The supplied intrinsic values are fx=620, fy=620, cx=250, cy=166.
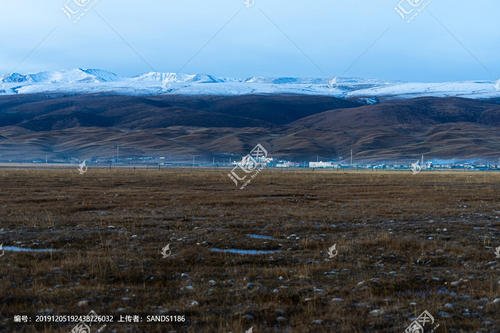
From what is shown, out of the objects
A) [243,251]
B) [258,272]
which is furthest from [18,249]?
[258,272]

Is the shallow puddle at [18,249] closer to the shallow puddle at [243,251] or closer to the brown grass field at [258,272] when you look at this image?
the brown grass field at [258,272]

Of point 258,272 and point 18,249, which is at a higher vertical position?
point 18,249

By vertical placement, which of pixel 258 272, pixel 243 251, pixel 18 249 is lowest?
pixel 258 272

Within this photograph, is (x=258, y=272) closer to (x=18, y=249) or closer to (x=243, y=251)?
(x=243, y=251)

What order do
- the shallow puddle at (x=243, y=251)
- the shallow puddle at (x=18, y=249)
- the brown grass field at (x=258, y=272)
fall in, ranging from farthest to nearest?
the shallow puddle at (x=243, y=251)
the shallow puddle at (x=18, y=249)
the brown grass field at (x=258, y=272)

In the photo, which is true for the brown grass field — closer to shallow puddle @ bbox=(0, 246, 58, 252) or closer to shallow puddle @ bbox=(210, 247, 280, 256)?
shallow puddle @ bbox=(210, 247, 280, 256)

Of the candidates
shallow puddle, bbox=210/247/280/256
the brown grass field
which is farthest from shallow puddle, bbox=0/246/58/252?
shallow puddle, bbox=210/247/280/256

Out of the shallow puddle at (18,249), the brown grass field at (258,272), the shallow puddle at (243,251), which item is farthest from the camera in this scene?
the shallow puddle at (243,251)

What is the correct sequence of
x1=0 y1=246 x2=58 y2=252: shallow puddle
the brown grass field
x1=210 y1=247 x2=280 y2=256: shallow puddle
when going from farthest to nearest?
1. x1=210 y1=247 x2=280 y2=256: shallow puddle
2. x1=0 y1=246 x2=58 y2=252: shallow puddle
3. the brown grass field

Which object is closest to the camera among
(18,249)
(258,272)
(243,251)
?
(258,272)

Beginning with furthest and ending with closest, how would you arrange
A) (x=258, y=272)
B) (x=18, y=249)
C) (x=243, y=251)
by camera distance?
(x=243, y=251) < (x=18, y=249) < (x=258, y=272)

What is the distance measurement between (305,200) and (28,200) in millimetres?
18948

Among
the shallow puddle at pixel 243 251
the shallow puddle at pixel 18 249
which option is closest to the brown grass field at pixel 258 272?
the shallow puddle at pixel 243 251

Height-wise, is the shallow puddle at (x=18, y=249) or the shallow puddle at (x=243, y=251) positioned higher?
the shallow puddle at (x=18, y=249)
